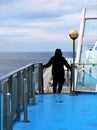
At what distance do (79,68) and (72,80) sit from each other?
1.80ft

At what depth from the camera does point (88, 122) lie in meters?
8.06

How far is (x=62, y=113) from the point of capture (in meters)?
9.02

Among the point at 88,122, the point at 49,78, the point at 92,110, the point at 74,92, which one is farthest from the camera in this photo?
the point at 49,78

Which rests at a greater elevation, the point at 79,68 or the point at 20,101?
the point at 79,68

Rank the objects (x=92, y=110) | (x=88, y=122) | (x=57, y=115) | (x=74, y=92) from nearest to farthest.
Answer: (x=88, y=122) < (x=57, y=115) < (x=92, y=110) < (x=74, y=92)

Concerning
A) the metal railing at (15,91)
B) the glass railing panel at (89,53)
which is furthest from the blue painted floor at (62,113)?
the glass railing panel at (89,53)

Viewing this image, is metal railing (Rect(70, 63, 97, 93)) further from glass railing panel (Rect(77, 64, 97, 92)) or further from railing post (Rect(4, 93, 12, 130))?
railing post (Rect(4, 93, 12, 130))

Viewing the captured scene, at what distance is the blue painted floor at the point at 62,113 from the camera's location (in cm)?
764

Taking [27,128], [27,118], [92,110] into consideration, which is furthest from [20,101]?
[92,110]

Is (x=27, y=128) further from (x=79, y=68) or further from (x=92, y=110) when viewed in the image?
(x=79, y=68)

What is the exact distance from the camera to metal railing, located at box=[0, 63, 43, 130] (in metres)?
6.13

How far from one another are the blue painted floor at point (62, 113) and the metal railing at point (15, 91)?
345mm

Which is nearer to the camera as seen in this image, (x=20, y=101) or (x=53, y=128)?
(x=53, y=128)

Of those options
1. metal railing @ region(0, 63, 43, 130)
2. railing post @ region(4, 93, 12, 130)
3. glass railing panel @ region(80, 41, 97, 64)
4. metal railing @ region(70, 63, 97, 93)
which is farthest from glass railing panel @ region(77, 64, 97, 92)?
railing post @ region(4, 93, 12, 130)
